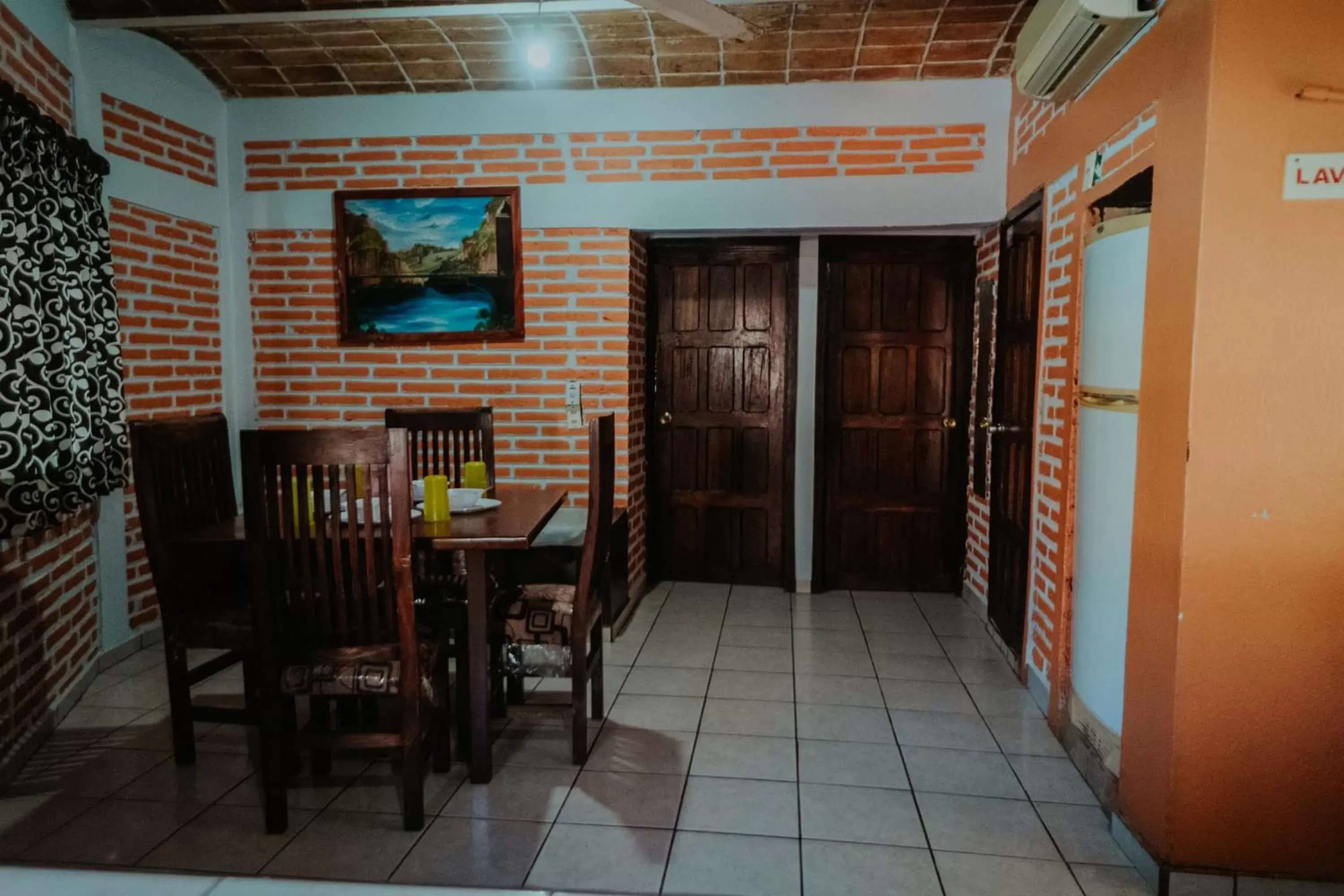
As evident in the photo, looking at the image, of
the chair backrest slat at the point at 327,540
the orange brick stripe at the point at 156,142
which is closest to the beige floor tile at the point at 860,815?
the chair backrest slat at the point at 327,540

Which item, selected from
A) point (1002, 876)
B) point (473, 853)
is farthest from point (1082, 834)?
point (473, 853)

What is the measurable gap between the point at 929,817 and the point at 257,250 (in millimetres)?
3943

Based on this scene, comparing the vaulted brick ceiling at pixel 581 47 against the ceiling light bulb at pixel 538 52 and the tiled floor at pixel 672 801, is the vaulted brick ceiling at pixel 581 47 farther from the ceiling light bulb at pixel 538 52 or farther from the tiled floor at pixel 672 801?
the tiled floor at pixel 672 801

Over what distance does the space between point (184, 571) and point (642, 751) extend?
5.06 feet

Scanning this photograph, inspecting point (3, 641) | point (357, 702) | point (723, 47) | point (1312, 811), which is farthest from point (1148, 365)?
point (3, 641)

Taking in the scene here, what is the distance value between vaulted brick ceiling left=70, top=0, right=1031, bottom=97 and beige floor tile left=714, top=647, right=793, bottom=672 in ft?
8.56

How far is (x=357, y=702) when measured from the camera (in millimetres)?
2812

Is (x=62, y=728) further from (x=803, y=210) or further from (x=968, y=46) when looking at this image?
(x=968, y=46)

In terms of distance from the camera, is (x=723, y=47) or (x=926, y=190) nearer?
(x=723, y=47)

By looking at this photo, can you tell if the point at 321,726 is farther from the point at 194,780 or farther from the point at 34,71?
the point at 34,71

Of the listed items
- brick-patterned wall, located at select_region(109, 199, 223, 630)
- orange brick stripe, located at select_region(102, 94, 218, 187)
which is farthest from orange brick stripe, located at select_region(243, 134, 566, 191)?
brick-patterned wall, located at select_region(109, 199, 223, 630)

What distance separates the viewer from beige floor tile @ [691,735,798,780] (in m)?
2.55

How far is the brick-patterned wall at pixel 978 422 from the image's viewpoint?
4016 millimetres

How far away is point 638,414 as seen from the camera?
14.4 ft
